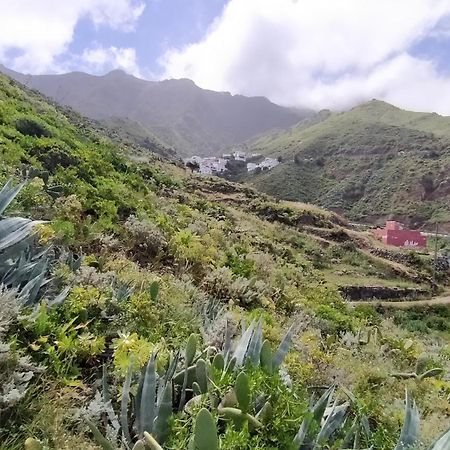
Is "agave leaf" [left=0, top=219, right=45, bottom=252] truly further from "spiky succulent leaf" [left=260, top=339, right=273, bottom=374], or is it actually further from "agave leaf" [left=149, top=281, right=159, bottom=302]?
"spiky succulent leaf" [left=260, top=339, right=273, bottom=374]

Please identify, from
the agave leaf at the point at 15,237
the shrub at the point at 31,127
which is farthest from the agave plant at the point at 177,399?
the shrub at the point at 31,127

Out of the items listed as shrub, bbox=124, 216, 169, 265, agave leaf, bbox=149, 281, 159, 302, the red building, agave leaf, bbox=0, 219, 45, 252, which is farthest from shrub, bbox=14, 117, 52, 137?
the red building

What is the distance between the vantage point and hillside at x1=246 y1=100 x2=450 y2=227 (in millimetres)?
82688

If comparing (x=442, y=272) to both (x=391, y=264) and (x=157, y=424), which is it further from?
(x=157, y=424)

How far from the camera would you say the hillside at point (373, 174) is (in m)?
82.7

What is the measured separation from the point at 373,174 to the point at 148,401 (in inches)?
3781

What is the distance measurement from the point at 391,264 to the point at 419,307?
7338 millimetres

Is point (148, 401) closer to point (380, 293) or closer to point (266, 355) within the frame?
point (266, 355)

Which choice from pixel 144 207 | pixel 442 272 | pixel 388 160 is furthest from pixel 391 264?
pixel 388 160

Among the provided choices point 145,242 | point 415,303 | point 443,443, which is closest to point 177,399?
point 443,443

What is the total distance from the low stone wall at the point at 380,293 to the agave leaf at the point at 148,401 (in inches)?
982

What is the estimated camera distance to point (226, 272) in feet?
23.8

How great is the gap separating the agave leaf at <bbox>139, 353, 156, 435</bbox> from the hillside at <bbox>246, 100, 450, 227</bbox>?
82692 mm

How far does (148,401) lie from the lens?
2574 millimetres
